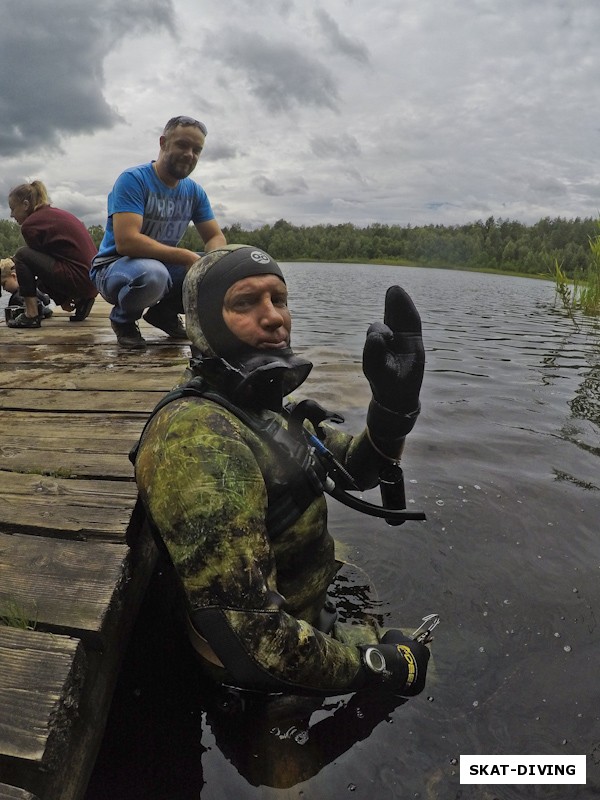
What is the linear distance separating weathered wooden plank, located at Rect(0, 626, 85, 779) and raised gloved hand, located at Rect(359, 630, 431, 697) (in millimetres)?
1208

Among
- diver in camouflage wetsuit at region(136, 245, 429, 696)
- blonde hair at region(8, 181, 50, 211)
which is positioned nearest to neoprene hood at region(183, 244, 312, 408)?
diver in camouflage wetsuit at region(136, 245, 429, 696)

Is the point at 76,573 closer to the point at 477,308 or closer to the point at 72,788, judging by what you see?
the point at 72,788

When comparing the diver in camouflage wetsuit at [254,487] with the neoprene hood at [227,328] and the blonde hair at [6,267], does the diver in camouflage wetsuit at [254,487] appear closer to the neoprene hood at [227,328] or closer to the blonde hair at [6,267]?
the neoprene hood at [227,328]

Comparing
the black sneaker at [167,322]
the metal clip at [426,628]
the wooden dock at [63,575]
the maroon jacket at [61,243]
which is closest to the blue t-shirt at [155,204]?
the black sneaker at [167,322]

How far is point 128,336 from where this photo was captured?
688 cm

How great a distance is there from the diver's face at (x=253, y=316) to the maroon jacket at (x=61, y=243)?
608 cm

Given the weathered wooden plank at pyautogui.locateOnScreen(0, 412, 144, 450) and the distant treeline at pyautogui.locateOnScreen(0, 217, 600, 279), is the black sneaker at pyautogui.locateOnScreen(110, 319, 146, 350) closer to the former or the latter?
the weathered wooden plank at pyautogui.locateOnScreen(0, 412, 144, 450)

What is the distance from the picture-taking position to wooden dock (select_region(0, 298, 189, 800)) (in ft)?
5.86

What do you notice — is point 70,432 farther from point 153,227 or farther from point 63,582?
point 153,227

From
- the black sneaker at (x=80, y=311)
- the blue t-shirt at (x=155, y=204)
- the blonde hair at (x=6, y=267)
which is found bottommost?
the black sneaker at (x=80, y=311)

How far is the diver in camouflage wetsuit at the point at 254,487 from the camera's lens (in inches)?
74.1

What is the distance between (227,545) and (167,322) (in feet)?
19.8

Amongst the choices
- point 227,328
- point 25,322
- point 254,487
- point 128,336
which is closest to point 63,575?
point 254,487

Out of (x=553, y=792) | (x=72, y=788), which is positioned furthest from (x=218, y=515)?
(x=553, y=792)
